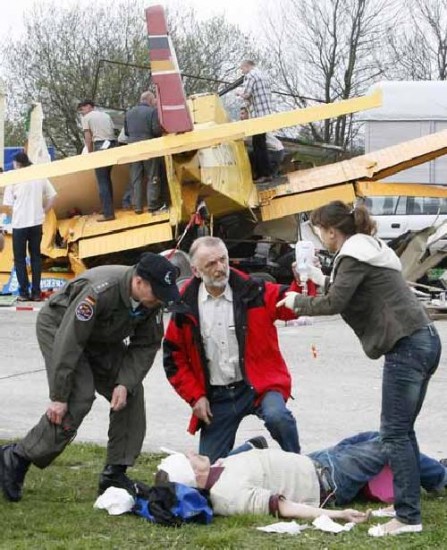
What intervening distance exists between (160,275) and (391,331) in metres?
1.20

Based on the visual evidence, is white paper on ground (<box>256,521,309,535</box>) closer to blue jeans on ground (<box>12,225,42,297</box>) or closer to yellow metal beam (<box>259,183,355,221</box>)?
blue jeans on ground (<box>12,225,42,297</box>)

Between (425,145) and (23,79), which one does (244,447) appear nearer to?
(425,145)

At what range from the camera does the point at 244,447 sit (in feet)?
19.6

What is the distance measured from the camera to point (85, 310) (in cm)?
554

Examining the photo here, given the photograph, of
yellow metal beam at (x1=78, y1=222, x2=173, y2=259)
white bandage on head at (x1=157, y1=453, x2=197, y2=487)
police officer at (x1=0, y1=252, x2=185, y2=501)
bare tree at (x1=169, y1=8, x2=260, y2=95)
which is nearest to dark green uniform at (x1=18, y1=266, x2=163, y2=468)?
police officer at (x1=0, y1=252, x2=185, y2=501)

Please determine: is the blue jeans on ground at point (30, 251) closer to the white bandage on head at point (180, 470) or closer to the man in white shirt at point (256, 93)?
the man in white shirt at point (256, 93)

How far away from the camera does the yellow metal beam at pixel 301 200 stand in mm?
16031

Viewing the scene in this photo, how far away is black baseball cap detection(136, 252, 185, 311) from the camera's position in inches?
215

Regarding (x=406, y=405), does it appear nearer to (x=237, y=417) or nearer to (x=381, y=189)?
(x=237, y=417)

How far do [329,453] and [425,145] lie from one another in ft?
36.3

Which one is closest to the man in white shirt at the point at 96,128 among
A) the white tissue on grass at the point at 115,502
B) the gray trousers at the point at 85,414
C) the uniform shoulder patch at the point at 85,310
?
the gray trousers at the point at 85,414

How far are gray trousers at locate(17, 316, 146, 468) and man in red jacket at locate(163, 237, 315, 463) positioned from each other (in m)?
0.36

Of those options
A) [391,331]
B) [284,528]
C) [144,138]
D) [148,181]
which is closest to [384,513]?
[284,528]

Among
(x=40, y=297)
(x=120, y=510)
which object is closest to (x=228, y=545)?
(x=120, y=510)
